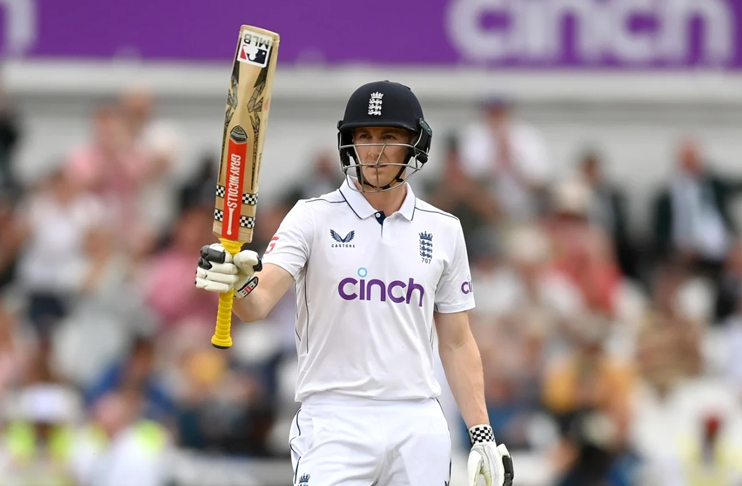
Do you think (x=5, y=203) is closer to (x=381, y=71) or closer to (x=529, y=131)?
(x=381, y=71)

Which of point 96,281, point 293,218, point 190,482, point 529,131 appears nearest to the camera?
point 293,218

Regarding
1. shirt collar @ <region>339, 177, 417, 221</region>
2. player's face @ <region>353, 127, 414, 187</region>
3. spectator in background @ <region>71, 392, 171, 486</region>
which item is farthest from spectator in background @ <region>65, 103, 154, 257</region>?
player's face @ <region>353, 127, 414, 187</region>

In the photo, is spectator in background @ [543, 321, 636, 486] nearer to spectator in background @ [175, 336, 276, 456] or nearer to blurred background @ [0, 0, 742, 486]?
blurred background @ [0, 0, 742, 486]

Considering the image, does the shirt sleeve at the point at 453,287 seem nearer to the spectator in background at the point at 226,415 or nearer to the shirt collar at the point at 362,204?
the shirt collar at the point at 362,204

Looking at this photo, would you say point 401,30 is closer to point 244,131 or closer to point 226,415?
point 226,415

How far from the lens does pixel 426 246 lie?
5914 millimetres

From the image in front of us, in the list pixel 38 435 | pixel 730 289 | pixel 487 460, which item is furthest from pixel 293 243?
pixel 730 289

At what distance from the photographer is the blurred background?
10359mm

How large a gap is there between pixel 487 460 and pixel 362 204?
44.9 inches

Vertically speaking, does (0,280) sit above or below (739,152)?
below

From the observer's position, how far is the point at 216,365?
11.0m

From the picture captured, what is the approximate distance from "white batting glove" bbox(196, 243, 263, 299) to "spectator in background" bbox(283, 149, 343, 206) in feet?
22.9

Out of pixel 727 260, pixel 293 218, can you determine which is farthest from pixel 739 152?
pixel 293 218

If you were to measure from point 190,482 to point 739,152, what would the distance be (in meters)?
6.87
